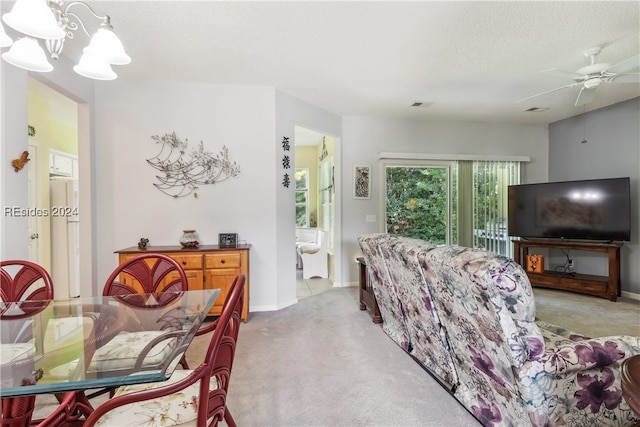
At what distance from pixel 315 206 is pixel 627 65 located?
525cm

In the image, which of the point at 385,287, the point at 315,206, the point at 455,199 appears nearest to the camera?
the point at 385,287

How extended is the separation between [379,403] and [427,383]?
44 centimetres

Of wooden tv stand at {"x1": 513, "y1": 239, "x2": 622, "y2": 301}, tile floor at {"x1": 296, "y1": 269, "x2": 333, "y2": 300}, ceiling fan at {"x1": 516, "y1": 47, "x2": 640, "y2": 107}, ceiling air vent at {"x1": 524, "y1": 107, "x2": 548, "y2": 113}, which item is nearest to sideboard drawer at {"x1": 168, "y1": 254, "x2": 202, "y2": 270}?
tile floor at {"x1": 296, "y1": 269, "x2": 333, "y2": 300}

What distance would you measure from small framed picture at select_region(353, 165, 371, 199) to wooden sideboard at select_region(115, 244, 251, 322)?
2280mm

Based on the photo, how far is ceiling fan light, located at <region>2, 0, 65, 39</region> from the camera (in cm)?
117

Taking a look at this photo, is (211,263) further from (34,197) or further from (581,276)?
(581,276)

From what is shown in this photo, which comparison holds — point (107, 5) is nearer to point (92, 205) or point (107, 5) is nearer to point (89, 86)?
point (89, 86)

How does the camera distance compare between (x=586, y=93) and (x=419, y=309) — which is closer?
(x=419, y=309)

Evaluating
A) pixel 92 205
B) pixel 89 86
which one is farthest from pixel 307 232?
pixel 89 86

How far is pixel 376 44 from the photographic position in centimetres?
267

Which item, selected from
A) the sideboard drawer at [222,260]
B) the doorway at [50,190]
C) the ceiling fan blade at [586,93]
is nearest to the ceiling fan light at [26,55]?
the sideboard drawer at [222,260]

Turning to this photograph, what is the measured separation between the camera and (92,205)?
3285mm

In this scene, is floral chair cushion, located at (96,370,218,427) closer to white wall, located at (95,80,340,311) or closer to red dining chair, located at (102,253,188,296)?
red dining chair, located at (102,253,188,296)

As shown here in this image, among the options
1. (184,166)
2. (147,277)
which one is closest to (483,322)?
(147,277)
